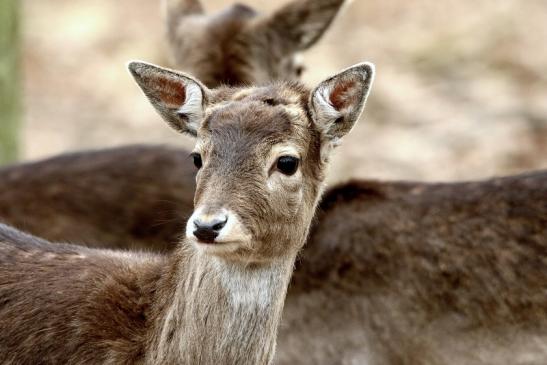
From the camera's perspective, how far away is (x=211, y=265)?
537cm

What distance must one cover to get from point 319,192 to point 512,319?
5.53ft

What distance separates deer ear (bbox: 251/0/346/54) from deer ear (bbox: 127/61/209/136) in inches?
125

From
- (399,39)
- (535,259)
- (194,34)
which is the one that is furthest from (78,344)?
(399,39)

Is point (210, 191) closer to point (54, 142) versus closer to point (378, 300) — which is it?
point (378, 300)

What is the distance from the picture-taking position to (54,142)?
15148mm

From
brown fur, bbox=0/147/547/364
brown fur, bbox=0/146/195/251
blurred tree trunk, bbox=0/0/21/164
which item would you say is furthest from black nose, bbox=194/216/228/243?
blurred tree trunk, bbox=0/0/21/164

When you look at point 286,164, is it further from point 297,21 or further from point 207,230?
point 297,21

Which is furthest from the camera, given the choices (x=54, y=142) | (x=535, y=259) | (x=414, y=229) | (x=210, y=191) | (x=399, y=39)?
(x=399, y=39)

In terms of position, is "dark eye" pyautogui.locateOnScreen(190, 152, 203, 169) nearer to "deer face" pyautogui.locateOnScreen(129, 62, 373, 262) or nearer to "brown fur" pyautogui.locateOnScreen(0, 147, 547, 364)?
"deer face" pyautogui.locateOnScreen(129, 62, 373, 262)

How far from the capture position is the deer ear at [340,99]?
5.57 m

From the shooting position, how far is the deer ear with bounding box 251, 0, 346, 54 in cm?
893

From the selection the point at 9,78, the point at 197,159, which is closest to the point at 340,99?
the point at 197,159

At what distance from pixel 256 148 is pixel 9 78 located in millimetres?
5424

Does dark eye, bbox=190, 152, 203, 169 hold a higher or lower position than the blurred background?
higher
